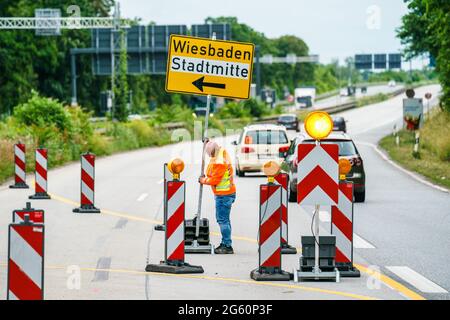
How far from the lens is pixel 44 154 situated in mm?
Result: 23391

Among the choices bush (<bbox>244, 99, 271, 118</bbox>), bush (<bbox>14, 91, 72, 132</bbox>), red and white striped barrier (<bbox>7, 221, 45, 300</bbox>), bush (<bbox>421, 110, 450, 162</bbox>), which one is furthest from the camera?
bush (<bbox>244, 99, 271, 118</bbox>)

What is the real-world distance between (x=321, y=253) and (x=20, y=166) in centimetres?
1603

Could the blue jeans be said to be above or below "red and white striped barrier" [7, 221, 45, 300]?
below

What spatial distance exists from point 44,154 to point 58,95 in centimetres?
7084

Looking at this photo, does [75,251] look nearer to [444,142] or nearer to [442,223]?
[442,223]

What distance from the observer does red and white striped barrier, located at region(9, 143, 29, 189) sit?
2627cm

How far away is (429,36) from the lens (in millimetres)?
57094

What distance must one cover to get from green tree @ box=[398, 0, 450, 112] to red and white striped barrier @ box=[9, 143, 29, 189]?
17.6 metres

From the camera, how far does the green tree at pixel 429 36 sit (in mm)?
41656

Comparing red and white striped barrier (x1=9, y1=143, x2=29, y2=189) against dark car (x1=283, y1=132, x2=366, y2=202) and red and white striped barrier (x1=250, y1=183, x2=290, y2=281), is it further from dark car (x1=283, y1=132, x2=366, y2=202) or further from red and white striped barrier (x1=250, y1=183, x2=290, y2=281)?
red and white striped barrier (x1=250, y1=183, x2=290, y2=281)

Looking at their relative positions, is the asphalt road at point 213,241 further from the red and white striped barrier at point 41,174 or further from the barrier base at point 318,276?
the red and white striped barrier at point 41,174

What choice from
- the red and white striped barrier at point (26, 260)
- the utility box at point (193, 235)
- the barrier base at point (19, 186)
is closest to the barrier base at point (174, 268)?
the utility box at point (193, 235)

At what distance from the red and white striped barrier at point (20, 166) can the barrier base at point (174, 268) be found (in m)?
14.4

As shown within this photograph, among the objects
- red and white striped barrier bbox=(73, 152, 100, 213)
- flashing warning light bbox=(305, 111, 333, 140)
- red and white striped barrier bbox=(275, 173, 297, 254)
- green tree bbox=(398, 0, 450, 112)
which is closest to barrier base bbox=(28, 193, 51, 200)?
red and white striped barrier bbox=(73, 152, 100, 213)
